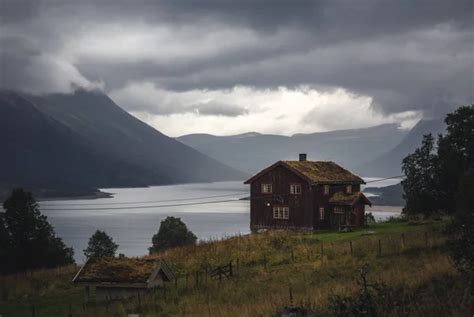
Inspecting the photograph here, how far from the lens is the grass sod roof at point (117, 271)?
3675cm

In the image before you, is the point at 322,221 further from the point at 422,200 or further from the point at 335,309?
the point at 335,309

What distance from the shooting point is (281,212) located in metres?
67.9

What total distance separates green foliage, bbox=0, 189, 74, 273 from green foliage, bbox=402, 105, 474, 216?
4756 centimetres

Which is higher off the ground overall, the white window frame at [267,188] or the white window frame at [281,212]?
the white window frame at [267,188]

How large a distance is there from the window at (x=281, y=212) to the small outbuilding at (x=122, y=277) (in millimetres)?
30471

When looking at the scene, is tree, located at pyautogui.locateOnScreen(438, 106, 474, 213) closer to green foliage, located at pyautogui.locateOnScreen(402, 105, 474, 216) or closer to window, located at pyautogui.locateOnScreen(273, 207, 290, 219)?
green foliage, located at pyautogui.locateOnScreen(402, 105, 474, 216)

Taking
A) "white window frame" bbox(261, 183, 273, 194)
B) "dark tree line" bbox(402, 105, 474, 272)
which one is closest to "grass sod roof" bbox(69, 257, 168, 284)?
"white window frame" bbox(261, 183, 273, 194)

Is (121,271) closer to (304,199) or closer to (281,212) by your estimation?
(304,199)

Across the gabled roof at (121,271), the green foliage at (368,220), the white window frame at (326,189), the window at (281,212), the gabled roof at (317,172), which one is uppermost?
the gabled roof at (317,172)

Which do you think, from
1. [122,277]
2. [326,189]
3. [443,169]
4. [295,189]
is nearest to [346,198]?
[326,189]

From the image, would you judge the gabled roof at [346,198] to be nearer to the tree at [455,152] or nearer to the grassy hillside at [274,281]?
the tree at [455,152]

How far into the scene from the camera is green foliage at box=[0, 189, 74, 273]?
71.3 m

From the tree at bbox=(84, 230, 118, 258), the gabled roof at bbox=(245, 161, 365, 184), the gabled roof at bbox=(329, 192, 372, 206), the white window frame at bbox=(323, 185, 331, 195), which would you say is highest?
the gabled roof at bbox=(245, 161, 365, 184)

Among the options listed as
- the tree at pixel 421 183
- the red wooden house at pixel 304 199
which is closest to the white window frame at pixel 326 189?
the red wooden house at pixel 304 199
